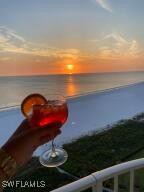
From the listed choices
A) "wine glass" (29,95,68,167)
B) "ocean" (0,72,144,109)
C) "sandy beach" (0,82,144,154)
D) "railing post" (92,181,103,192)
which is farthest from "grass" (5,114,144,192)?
"wine glass" (29,95,68,167)

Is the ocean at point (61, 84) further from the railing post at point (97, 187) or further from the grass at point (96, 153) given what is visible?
the railing post at point (97, 187)

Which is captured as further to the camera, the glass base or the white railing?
the glass base

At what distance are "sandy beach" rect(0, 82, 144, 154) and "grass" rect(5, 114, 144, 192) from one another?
0.34ft

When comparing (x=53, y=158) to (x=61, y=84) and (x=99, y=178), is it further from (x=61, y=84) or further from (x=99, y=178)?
(x=61, y=84)

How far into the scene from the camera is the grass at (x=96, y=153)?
1969mm

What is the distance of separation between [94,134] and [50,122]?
7.18 ft

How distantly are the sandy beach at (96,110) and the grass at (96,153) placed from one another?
10 centimetres

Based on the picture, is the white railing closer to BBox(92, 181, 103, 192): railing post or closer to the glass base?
BBox(92, 181, 103, 192): railing post

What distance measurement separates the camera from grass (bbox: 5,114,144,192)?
6.46 ft

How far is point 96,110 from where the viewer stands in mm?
3100

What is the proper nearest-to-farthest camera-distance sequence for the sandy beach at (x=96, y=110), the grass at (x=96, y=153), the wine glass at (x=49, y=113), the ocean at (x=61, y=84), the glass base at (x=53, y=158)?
the wine glass at (x=49, y=113) → the glass base at (x=53, y=158) → the grass at (x=96, y=153) → the ocean at (x=61, y=84) → the sandy beach at (x=96, y=110)

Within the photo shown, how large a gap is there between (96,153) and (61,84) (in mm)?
867

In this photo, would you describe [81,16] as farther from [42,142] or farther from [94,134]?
[42,142]

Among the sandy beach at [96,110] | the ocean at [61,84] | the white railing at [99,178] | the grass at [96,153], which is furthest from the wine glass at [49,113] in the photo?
the sandy beach at [96,110]
